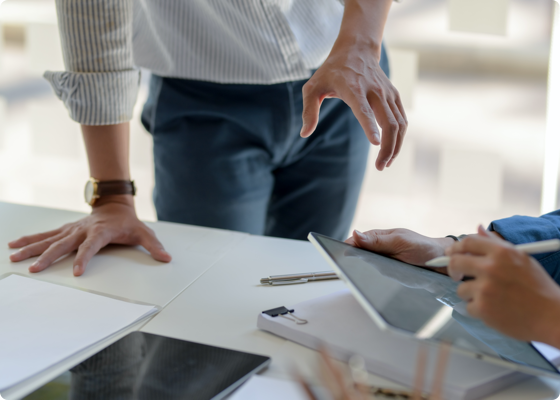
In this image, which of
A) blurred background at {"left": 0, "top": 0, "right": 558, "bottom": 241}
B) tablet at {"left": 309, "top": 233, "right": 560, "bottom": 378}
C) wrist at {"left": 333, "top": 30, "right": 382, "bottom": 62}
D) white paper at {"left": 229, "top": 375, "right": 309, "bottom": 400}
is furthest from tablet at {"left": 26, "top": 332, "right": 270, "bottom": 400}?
blurred background at {"left": 0, "top": 0, "right": 558, "bottom": 241}

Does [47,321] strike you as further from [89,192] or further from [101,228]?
[89,192]

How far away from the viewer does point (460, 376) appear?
48cm

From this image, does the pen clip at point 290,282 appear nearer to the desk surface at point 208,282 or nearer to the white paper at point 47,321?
the desk surface at point 208,282

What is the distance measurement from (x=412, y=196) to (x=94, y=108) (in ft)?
5.18

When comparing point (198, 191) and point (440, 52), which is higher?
point (440, 52)

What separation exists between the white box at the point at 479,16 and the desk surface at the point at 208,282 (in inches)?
55.4

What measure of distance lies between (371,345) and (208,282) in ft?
0.95

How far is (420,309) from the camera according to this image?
483 mm

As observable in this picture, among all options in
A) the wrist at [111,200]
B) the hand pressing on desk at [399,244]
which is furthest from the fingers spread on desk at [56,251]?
the hand pressing on desk at [399,244]

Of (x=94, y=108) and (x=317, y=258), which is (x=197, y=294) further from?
(x=94, y=108)

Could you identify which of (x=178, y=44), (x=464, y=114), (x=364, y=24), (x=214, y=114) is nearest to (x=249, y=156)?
(x=214, y=114)

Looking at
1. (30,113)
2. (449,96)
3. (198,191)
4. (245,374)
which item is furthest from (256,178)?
(30,113)

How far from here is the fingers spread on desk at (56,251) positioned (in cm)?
77

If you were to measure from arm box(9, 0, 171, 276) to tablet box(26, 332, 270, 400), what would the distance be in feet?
0.91
